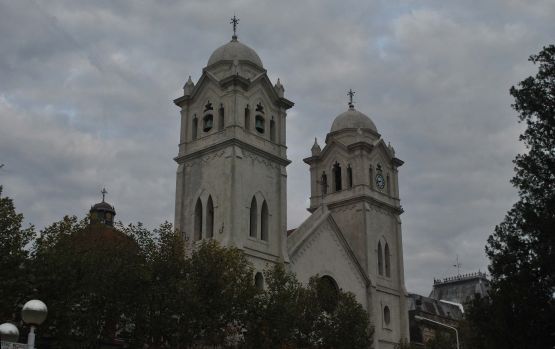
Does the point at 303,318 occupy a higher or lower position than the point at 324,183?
lower

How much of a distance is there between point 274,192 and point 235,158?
4.21 meters

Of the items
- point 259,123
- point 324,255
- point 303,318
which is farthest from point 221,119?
point 303,318

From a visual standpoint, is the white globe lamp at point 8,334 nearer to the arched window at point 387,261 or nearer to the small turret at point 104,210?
the arched window at point 387,261

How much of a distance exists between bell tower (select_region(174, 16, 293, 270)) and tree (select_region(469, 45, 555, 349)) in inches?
658

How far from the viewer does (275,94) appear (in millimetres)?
50344

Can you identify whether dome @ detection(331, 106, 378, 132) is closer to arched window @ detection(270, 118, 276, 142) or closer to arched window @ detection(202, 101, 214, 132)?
arched window @ detection(270, 118, 276, 142)

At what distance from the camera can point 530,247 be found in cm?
3106

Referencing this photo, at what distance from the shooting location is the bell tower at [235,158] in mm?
45344

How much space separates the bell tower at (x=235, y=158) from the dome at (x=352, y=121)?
Answer: 10168 mm

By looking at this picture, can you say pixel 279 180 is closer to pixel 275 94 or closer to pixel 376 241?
pixel 275 94

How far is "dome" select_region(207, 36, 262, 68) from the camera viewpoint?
50.2 meters

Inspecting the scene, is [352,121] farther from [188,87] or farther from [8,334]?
[8,334]

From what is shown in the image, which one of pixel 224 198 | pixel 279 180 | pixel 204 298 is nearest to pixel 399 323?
pixel 279 180

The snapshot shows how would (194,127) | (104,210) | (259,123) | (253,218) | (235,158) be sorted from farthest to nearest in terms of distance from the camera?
1. (104,210)
2. (194,127)
3. (259,123)
4. (253,218)
5. (235,158)
